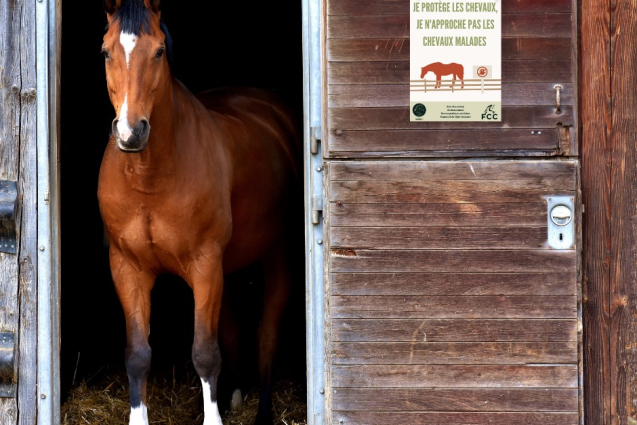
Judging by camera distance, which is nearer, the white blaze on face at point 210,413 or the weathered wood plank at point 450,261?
the weathered wood plank at point 450,261

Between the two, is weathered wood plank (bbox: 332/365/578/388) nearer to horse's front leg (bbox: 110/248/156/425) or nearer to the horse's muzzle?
horse's front leg (bbox: 110/248/156/425)

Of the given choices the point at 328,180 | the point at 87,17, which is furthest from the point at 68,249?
the point at 328,180

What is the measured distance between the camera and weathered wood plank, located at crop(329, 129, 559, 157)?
461 centimetres

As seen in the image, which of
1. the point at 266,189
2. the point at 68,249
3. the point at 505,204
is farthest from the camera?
the point at 68,249

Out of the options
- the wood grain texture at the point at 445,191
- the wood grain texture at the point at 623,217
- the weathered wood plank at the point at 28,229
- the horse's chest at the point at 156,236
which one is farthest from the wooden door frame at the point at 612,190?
the weathered wood plank at the point at 28,229

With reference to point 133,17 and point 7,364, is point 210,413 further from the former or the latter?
point 133,17

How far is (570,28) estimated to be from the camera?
15.2 feet

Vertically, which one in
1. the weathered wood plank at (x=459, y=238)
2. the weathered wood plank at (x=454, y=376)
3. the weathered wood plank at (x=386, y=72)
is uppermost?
the weathered wood plank at (x=386, y=72)

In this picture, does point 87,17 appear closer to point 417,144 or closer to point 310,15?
point 310,15

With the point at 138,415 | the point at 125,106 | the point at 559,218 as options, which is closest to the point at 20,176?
the point at 125,106

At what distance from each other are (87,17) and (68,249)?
178 centimetres

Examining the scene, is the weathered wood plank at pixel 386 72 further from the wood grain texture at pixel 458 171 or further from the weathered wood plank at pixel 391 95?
the wood grain texture at pixel 458 171

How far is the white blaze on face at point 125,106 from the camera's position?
13.8 ft

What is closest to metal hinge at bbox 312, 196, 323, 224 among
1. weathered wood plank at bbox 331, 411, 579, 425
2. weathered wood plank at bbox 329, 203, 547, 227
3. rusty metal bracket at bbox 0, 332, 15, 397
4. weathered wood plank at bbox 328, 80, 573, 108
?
weathered wood plank at bbox 329, 203, 547, 227
